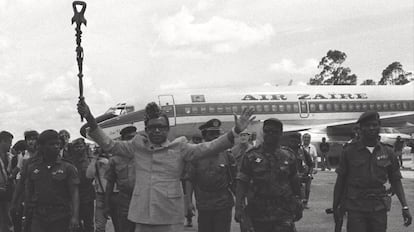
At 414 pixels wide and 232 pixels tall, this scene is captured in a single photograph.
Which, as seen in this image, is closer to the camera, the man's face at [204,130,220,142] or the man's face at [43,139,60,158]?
the man's face at [43,139,60,158]

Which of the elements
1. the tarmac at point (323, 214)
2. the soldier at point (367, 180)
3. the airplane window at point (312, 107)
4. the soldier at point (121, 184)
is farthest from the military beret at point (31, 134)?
the airplane window at point (312, 107)

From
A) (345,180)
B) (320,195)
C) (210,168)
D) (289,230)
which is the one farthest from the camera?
(320,195)

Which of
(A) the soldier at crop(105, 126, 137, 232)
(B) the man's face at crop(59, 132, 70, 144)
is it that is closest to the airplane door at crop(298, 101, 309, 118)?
(B) the man's face at crop(59, 132, 70, 144)

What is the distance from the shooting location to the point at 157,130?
5449 mm

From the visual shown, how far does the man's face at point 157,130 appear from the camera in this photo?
17.8ft

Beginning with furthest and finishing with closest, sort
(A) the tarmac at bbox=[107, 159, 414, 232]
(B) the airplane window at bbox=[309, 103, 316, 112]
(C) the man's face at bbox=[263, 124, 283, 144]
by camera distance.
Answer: (B) the airplane window at bbox=[309, 103, 316, 112] < (A) the tarmac at bbox=[107, 159, 414, 232] < (C) the man's face at bbox=[263, 124, 283, 144]

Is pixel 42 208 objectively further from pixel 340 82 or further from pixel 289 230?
pixel 340 82

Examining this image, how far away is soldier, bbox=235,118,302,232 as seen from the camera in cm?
589

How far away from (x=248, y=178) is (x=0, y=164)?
12.9 ft

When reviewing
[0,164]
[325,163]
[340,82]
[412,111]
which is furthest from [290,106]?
[340,82]

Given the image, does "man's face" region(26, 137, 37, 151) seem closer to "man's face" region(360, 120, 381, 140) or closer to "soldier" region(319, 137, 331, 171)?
"man's face" region(360, 120, 381, 140)

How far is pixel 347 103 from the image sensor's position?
30.6 m

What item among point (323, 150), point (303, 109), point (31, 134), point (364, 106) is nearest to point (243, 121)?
point (31, 134)

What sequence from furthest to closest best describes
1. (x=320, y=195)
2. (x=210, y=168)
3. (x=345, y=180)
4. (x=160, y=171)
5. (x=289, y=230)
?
(x=320, y=195), (x=210, y=168), (x=345, y=180), (x=289, y=230), (x=160, y=171)
